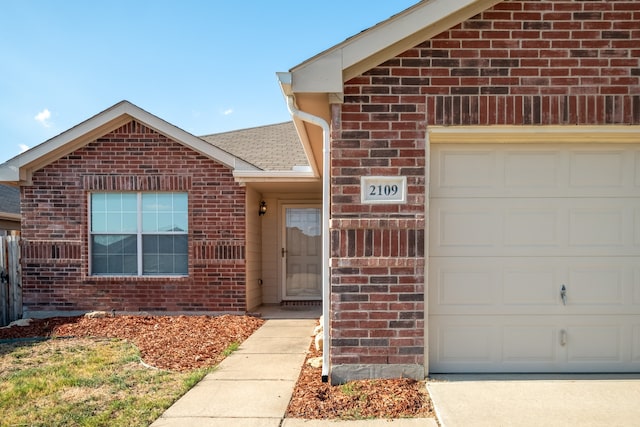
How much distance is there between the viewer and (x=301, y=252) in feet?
36.1

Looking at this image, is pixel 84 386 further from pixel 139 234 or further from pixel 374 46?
pixel 374 46

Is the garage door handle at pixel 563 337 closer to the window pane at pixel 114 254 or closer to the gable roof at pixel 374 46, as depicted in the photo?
the gable roof at pixel 374 46

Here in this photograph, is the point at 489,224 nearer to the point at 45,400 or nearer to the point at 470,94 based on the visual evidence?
the point at 470,94

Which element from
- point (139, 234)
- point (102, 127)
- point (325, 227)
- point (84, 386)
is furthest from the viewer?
point (139, 234)

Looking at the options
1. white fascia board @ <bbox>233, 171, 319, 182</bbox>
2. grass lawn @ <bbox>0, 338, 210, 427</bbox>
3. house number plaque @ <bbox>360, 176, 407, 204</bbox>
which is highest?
white fascia board @ <bbox>233, 171, 319, 182</bbox>

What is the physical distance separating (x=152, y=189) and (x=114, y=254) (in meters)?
1.52

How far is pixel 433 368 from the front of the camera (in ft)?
15.6

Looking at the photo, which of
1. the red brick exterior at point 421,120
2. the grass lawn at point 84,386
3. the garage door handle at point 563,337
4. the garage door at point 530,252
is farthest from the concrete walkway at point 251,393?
the garage door handle at point 563,337

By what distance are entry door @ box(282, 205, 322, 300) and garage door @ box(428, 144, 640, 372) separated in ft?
20.7

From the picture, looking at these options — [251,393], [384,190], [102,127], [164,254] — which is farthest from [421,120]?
[102,127]

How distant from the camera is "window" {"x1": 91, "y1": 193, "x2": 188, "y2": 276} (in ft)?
29.4

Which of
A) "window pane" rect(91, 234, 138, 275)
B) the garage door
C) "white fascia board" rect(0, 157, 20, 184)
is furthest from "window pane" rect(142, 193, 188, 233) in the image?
the garage door

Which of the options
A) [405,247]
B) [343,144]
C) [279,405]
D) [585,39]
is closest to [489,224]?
[405,247]

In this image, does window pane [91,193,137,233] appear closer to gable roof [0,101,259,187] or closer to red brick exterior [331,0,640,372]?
gable roof [0,101,259,187]
